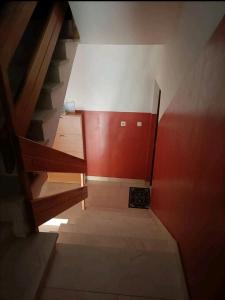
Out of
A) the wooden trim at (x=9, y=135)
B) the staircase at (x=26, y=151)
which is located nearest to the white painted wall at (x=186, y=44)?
the staircase at (x=26, y=151)

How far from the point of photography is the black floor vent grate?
403cm

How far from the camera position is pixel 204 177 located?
4.04 feet

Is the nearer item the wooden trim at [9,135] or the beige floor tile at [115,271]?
the wooden trim at [9,135]

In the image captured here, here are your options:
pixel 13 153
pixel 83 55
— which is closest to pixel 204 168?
pixel 13 153

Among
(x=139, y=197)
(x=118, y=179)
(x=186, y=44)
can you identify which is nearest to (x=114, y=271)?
(x=186, y=44)

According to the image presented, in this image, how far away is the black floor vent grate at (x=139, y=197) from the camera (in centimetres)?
403

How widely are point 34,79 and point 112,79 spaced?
252 cm

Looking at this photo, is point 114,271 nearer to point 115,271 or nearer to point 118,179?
point 115,271

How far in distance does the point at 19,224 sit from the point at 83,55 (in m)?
2.96

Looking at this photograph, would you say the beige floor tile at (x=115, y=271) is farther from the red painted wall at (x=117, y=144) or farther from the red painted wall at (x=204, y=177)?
the red painted wall at (x=117, y=144)

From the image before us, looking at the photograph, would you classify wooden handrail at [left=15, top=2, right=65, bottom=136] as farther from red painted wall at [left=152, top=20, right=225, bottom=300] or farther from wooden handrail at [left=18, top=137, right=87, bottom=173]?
red painted wall at [left=152, top=20, right=225, bottom=300]

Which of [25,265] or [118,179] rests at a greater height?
[25,265]

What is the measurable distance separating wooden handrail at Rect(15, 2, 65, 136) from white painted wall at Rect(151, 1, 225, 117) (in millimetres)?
704

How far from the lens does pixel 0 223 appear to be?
135 centimetres
